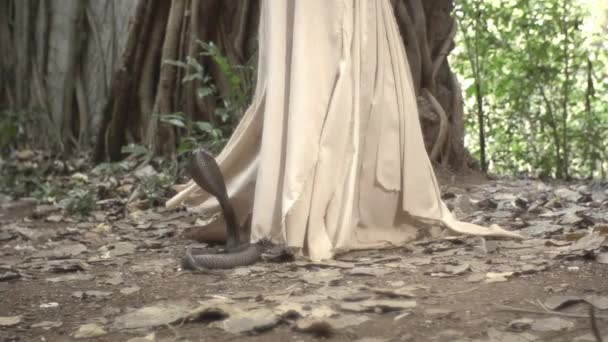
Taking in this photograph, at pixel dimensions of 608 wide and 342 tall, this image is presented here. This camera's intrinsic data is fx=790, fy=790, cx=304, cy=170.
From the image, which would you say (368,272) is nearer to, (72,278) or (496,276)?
(496,276)

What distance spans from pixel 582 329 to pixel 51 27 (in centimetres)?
556

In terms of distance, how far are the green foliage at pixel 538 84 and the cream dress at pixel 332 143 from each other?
87.8 inches

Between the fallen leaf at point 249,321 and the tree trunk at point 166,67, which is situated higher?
the tree trunk at point 166,67

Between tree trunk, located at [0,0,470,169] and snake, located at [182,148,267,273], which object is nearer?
snake, located at [182,148,267,273]

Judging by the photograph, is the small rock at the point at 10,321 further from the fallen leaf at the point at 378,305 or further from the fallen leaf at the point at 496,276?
the fallen leaf at the point at 496,276

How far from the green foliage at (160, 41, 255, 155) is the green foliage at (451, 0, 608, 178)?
1.41 meters

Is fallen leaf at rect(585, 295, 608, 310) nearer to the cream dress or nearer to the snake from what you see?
the cream dress

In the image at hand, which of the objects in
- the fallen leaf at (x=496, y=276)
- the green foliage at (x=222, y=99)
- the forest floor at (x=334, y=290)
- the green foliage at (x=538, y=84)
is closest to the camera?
the forest floor at (x=334, y=290)

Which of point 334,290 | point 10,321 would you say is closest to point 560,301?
point 334,290

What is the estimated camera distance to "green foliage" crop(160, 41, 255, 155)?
4.28 m

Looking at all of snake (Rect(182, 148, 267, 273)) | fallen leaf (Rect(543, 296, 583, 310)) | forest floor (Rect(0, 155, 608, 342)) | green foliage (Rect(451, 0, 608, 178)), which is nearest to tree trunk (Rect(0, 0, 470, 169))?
green foliage (Rect(451, 0, 608, 178))

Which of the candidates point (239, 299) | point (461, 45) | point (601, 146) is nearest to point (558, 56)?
point (601, 146)

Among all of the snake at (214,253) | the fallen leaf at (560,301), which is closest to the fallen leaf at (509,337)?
the fallen leaf at (560,301)

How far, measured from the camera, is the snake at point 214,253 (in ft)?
8.13
